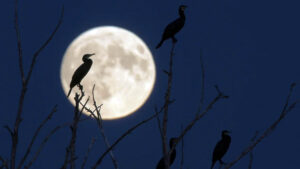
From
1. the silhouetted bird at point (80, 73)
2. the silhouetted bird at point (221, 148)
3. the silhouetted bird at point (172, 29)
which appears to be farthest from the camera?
the silhouetted bird at point (172, 29)

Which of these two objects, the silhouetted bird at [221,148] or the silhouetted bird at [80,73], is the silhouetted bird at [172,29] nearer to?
the silhouetted bird at [80,73]

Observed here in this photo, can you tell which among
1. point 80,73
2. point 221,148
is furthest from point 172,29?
point 221,148

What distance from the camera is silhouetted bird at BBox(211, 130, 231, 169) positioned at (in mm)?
9856

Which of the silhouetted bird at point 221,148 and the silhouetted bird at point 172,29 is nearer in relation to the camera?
the silhouetted bird at point 221,148

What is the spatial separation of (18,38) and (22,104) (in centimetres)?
40

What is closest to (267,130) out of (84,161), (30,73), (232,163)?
(232,163)

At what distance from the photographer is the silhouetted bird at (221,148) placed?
986 cm

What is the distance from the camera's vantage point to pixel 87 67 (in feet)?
31.9

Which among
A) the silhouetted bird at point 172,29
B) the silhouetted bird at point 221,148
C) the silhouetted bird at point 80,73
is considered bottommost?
the silhouetted bird at point 221,148

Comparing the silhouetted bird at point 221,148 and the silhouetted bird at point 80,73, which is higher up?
the silhouetted bird at point 80,73

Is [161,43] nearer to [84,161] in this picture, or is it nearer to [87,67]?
[87,67]

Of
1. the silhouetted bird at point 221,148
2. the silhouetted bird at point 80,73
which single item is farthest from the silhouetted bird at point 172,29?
the silhouetted bird at point 221,148

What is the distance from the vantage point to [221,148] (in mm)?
10242

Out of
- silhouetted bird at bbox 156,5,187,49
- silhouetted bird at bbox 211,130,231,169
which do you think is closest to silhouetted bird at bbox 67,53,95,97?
silhouetted bird at bbox 156,5,187,49
